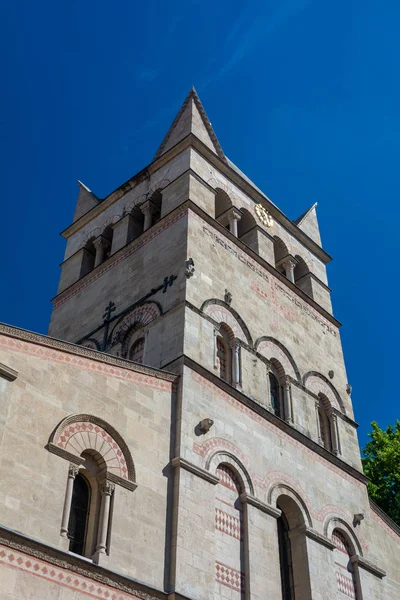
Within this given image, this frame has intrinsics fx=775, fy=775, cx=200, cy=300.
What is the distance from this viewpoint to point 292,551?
758 inches

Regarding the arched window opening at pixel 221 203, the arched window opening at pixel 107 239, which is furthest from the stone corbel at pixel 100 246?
the arched window opening at pixel 221 203

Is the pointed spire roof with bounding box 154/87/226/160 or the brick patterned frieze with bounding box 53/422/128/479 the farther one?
the pointed spire roof with bounding box 154/87/226/160

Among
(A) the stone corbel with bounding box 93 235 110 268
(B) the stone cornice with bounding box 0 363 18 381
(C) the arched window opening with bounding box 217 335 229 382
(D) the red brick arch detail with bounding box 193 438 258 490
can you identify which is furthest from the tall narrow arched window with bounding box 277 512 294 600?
(A) the stone corbel with bounding box 93 235 110 268

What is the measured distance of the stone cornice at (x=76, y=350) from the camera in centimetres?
1562

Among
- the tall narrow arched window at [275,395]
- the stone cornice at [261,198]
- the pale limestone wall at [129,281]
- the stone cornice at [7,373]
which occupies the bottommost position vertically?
the stone cornice at [7,373]

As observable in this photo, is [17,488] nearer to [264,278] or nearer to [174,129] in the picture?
[264,278]

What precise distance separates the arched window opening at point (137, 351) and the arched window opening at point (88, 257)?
5.97 m

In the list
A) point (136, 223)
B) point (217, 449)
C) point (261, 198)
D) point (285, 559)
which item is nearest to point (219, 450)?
point (217, 449)

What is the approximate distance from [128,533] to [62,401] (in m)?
2.94

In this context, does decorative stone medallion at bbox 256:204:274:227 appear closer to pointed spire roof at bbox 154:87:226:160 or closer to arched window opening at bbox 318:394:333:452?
pointed spire roof at bbox 154:87:226:160

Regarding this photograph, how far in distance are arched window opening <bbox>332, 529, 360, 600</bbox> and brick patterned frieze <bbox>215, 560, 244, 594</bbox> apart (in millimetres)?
3655

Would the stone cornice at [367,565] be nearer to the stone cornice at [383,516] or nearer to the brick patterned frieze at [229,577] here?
the stone cornice at [383,516]

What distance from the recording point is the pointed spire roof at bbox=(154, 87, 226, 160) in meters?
27.3

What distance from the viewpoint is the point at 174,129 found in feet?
92.7
